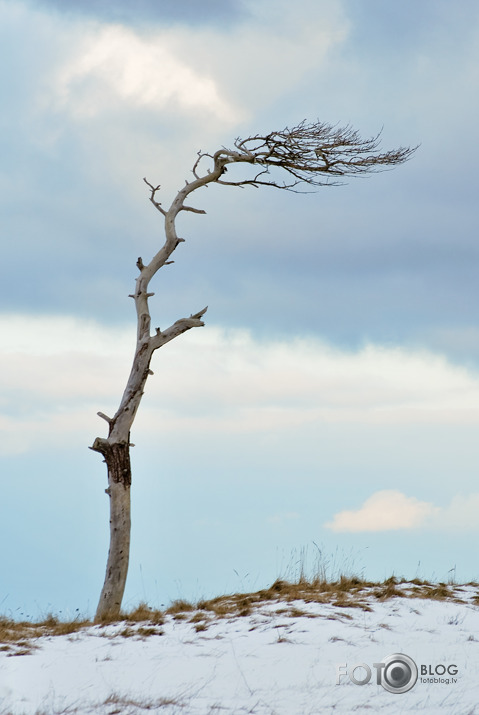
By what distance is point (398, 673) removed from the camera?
7973mm

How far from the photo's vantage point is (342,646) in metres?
8.66

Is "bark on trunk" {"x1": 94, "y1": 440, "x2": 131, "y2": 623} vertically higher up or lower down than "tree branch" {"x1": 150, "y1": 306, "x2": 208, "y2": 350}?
lower down

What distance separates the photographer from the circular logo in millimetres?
7742

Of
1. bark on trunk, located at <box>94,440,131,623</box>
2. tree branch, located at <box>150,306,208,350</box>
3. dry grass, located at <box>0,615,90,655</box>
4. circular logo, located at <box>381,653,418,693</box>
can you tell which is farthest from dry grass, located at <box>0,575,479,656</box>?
tree branch, located at <box>150,306,208,350</box>

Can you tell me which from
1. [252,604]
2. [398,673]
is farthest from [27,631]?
[398,673]

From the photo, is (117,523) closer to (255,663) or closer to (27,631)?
(27,631)

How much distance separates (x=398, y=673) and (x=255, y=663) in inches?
60.6

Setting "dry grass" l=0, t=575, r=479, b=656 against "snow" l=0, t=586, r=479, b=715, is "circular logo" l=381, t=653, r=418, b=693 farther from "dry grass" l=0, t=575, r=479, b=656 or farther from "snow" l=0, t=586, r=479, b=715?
"dry grass" l=0, t=575, r=479, b=656

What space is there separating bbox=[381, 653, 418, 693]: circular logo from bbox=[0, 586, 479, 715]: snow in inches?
3.8

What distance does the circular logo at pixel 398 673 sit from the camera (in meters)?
7.74

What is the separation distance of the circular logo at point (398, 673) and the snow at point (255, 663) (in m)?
0.10

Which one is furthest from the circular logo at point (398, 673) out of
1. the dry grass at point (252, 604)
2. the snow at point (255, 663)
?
the dry grass at point (252, 604)

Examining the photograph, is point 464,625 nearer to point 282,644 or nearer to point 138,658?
point 282,644

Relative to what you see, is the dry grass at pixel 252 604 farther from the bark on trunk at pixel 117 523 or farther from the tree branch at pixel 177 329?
the tree branch at pixel 177 329
